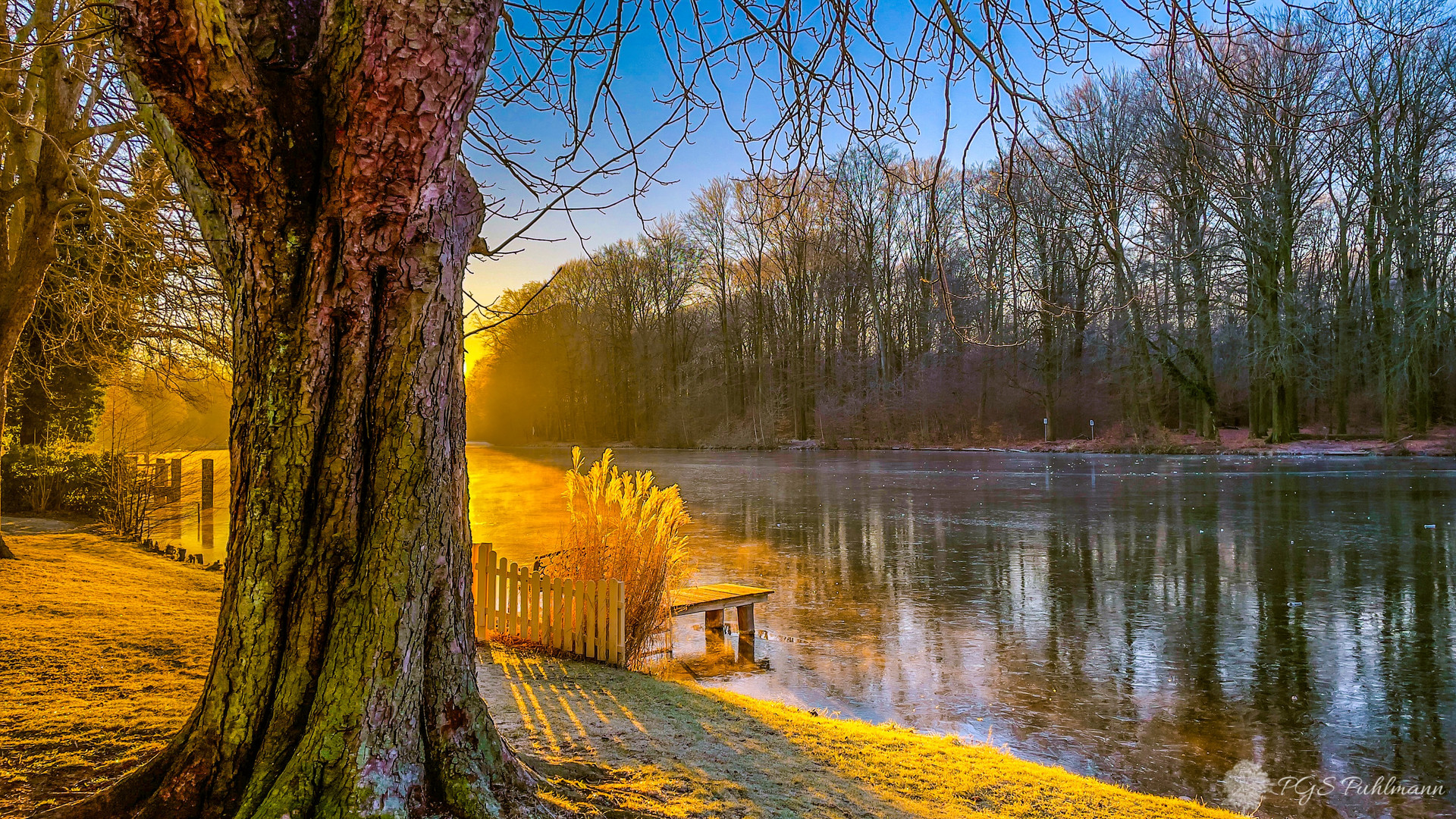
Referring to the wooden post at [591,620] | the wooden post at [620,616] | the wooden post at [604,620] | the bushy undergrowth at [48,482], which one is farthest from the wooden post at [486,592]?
the bushy undergrowth at [48,482]

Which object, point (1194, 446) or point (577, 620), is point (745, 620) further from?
point (1194, 446)

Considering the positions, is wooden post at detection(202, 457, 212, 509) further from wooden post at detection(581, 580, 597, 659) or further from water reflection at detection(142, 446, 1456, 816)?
wooden post at detection(581, 580, 597, 659)

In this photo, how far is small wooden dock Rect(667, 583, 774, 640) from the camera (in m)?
8.21

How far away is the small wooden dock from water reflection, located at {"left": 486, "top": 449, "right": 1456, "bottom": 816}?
1.02ft

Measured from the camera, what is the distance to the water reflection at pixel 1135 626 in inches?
217

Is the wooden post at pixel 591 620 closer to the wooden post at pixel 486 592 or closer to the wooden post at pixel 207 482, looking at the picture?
the wooden post at pixel 486 592

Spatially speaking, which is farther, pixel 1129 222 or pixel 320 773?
pixel 1129 222

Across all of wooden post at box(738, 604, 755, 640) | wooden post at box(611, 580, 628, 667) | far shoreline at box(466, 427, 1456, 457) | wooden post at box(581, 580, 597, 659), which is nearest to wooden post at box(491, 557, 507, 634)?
wooden post at box(581, 580, 597, 659)

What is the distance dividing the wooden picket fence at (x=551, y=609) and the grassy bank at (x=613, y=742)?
32cm

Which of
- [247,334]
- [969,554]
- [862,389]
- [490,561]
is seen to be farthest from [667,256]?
[247,334]

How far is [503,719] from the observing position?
4906 mm

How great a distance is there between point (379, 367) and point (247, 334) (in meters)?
0.42

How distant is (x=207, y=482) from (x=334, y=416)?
60.6ft

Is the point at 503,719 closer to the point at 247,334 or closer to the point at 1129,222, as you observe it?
the point at 247,334
